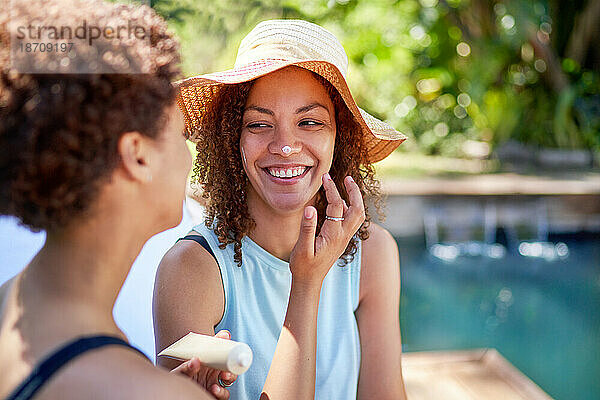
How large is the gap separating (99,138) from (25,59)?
0.14m

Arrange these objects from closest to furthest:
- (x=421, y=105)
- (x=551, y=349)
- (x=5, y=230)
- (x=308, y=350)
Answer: (x=308, y=350)
(x=5, y=230)
(x=551, y=349)
(x=421, y=105)

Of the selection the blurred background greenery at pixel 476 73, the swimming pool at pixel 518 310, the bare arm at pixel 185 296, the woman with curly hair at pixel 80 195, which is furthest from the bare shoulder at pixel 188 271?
the blurred background greenery at pixel 476 73

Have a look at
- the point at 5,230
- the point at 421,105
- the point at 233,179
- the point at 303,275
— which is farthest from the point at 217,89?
the point at 421,105

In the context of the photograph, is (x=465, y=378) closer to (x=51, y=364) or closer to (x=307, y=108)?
(x=307, y=108)

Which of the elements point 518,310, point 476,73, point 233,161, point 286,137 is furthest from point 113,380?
point 476,73

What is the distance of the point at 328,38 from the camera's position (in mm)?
1657

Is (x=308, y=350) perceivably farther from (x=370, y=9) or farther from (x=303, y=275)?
(x=370, y=9)

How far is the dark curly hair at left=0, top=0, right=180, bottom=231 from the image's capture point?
76 centimetres

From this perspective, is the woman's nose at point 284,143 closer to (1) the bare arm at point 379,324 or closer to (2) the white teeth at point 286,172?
(2) the white teeth at point 286,172

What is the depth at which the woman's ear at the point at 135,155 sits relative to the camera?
0.82m

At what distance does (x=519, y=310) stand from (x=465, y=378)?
303 cm

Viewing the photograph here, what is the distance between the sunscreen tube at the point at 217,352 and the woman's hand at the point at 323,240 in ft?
0.83

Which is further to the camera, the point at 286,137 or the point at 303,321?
the point at 286,137

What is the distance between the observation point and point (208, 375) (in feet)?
3.76
